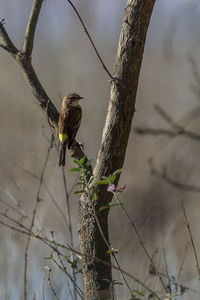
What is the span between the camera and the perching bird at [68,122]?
15.3ft

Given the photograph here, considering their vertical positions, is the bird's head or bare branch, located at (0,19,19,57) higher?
the bird's head

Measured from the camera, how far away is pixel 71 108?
5738 mm

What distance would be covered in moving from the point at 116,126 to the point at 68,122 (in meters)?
2.10

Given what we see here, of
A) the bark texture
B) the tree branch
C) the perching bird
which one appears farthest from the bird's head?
the bark texture

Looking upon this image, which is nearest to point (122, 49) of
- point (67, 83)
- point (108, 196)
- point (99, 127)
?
point (108, 196)

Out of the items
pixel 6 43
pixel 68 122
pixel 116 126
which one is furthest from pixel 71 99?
pixel 116 126

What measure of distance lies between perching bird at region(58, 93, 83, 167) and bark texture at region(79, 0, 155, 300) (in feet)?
3.64

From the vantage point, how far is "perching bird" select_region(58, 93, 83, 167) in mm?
4660

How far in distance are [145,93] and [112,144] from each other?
14.1 ft

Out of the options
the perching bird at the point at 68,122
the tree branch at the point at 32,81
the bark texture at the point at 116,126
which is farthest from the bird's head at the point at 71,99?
the bark texture at the point at 116,126

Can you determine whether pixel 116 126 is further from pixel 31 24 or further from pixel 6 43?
pixel 6 43

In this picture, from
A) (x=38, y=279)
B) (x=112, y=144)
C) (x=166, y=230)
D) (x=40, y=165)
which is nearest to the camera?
(x=112, y=144)

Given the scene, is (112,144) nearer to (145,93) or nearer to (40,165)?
(40,165)

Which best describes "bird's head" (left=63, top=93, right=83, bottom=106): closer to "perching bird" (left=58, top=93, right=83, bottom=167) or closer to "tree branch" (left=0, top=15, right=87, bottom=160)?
"perching bird" (left=58, top=93, right=83, bottom=167)
